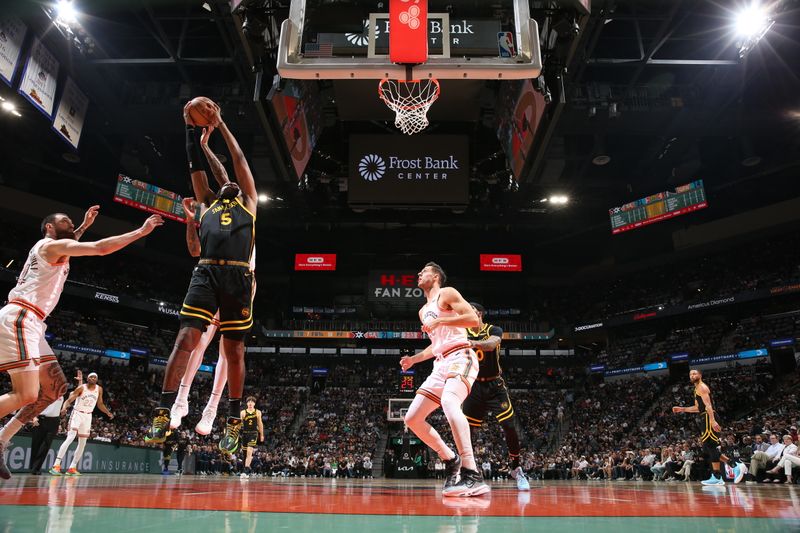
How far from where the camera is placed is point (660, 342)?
33.8 m

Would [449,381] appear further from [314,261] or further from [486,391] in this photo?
[314,261]

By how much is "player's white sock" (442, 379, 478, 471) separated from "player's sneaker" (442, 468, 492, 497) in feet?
0.22

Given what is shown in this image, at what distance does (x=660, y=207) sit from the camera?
80.1ft

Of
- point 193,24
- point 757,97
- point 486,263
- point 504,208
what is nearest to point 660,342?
point 486,263

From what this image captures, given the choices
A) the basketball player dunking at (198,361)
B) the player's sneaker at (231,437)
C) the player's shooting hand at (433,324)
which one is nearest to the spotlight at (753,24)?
the player's shooting hand at (433,324)

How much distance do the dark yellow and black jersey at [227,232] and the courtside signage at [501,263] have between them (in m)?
29.1

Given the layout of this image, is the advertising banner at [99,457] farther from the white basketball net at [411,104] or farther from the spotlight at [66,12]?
the white basketball net at [411,104]

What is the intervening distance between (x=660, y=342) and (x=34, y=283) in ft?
116

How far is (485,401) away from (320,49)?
5.87 m

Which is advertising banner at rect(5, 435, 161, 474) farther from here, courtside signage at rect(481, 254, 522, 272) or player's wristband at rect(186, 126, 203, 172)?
courtside signage at rect(481, 254, 522, 272)

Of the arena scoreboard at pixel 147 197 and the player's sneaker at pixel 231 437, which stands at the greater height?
the arena scoreboard at pixel 147 197

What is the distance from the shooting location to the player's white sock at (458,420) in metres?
5.24

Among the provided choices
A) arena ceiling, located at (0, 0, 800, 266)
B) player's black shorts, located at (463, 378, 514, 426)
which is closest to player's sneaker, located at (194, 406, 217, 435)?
player's black shorts, located at (463, 378, 514, 426)

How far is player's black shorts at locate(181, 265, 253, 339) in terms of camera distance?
13.4 ft
